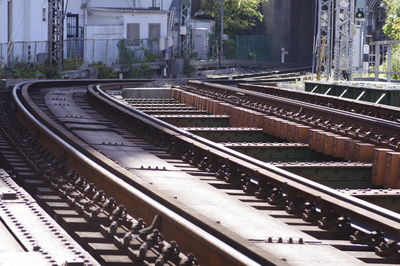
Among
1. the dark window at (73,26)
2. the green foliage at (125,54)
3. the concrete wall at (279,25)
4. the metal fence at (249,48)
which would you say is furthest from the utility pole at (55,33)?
the concrete wall at (279,25)

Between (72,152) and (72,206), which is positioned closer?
(72,206)

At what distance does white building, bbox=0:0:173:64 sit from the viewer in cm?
4372

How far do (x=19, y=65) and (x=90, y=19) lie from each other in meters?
19.2

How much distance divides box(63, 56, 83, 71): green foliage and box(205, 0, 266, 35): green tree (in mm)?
26379

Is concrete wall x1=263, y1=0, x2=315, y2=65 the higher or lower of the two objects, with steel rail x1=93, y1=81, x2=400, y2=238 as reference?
higher

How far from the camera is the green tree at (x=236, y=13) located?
6881 centimetres

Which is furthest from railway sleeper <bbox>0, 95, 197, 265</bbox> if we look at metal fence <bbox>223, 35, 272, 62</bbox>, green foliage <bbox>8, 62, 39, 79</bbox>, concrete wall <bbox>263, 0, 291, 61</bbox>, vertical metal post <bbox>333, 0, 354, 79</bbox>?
concrete wall <bbox>263, 0, 291, 61</bbox>

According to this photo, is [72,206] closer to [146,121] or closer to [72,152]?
[72,152]

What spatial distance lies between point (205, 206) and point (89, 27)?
4701 cm

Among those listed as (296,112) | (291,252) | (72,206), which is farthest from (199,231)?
(296,112)

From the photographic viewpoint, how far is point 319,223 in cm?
790

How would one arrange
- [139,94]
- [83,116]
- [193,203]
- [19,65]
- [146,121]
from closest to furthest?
[193,203] → [146,121] → [83,116] → [139,94] → [19,65]

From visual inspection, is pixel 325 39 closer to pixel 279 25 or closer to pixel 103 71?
pixel 103 71

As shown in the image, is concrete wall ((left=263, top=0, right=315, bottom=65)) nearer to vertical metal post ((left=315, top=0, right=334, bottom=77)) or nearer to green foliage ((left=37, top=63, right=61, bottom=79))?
vertical metal post ((left=315, top=0, right=334, bottom=77))
